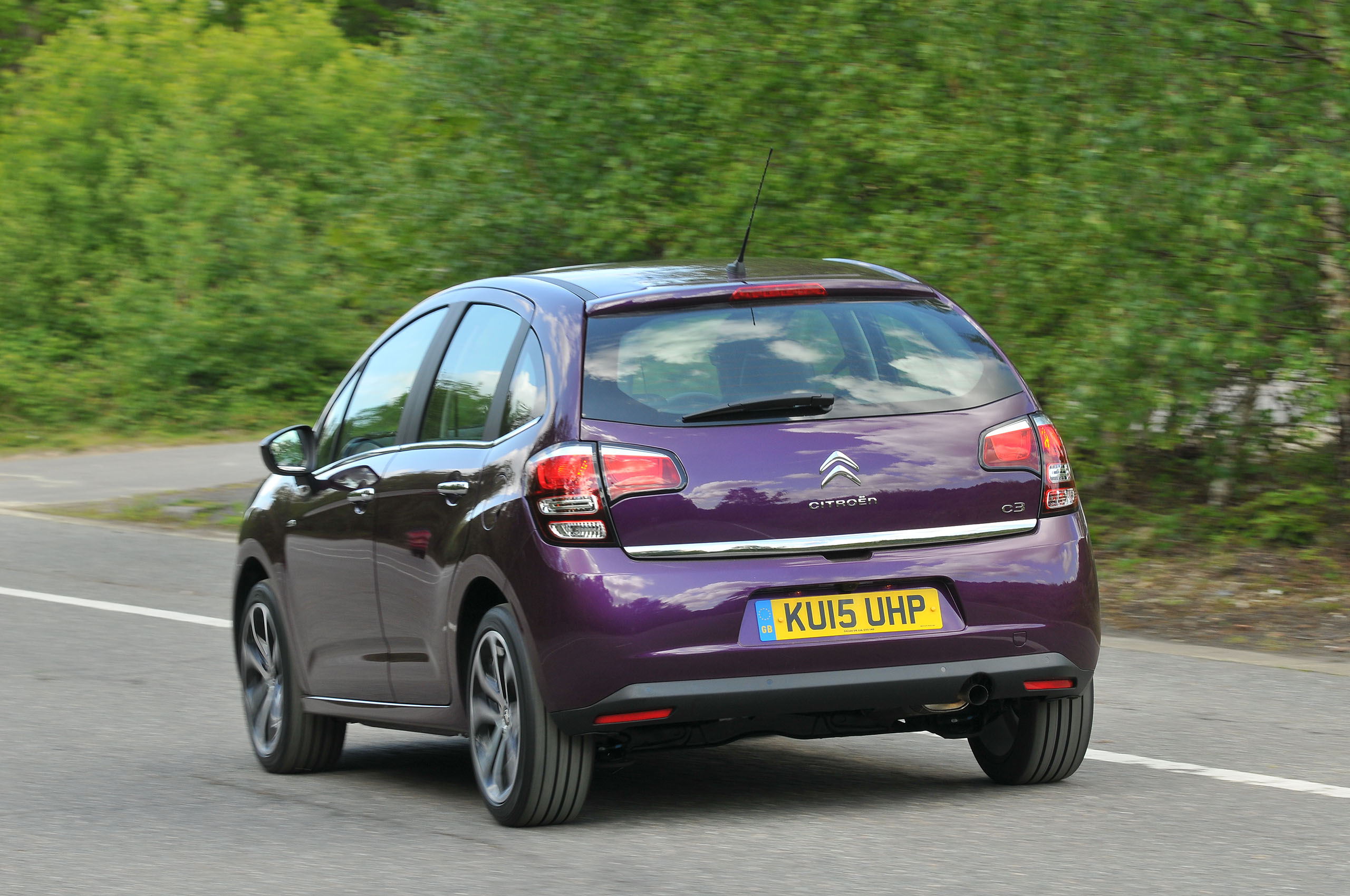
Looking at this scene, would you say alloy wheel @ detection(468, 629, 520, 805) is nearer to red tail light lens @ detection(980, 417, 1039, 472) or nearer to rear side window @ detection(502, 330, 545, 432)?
rear side window @ detection(502, 330, 545, 432)

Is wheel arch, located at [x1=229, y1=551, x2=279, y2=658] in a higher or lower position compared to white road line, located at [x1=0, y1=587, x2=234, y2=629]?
higher

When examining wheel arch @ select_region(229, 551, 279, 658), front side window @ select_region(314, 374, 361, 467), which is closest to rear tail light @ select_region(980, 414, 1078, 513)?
front side window @ select_region(314, 374, 361, 467)

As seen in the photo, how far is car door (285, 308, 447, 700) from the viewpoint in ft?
21.5

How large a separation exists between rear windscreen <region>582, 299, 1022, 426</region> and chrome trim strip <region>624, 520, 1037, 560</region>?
36cm

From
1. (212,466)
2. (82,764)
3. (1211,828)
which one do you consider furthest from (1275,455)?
(212,466)

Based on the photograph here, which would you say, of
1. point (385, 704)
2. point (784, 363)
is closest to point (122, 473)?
point (385, 704)

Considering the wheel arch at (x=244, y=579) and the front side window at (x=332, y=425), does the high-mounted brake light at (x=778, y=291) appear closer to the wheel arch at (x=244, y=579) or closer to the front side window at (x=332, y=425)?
the front side window at (x=332, y=425)

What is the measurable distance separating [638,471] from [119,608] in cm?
697

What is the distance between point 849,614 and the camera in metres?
5.43

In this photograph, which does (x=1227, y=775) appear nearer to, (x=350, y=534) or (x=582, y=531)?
(x=582, y=531)

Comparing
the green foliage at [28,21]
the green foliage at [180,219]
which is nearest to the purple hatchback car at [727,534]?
the green foliage at [180,219]

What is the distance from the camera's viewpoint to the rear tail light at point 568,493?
5.37 m

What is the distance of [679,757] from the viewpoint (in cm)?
714

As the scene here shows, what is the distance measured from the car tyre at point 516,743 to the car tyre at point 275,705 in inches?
57.7
